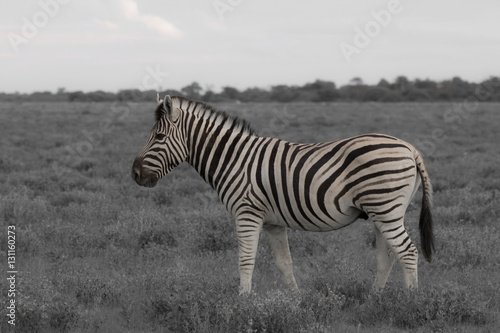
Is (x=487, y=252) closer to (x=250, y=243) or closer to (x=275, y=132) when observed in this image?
(x=250, y=243)

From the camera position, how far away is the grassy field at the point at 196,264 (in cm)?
511

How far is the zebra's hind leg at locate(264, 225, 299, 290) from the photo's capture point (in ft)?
19.5

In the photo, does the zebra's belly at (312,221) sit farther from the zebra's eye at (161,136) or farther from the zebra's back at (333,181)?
the zebra's eye at (161,136)

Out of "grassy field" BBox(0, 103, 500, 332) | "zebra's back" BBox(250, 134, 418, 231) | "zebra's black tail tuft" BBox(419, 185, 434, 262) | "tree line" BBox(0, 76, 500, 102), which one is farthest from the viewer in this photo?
A: "tree line" BBox(0, 76, 500, 102)

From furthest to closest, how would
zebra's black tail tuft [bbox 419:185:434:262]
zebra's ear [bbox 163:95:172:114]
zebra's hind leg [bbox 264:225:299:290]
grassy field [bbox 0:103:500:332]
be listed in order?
zebra's hind leg [bbox 264:225:299:290]
zebra's black tail tuft [bbox 419:185:434:262]
zebra's ear [bbox 163:95:172:114]
grassy field [bbox 0:103:500:332]

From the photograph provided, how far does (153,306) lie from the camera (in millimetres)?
5371

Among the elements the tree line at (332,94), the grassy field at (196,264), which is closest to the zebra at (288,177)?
the grassy field at (196,264)

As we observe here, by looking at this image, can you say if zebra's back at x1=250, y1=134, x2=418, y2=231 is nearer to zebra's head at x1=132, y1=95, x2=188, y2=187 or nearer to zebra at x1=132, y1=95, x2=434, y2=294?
zebra at x1=132, y1=95, x2=434, y2=294

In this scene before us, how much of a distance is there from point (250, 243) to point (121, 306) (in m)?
1.53

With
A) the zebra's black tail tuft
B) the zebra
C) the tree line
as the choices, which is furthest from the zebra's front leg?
the tree line

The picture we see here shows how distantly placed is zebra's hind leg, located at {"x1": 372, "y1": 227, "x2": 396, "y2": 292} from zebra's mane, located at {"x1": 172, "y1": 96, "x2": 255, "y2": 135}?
6.17 ft

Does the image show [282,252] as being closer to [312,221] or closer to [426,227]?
[312,221]

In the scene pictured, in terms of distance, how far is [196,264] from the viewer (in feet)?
23.7

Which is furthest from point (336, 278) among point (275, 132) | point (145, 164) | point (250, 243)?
point (275, 132)
